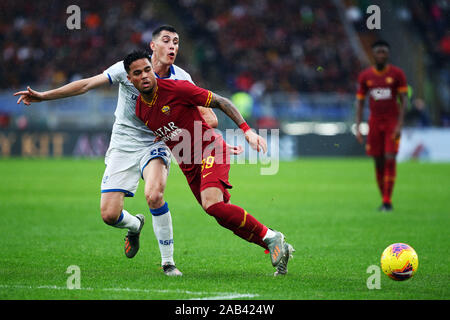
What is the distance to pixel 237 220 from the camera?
6449 millimetres

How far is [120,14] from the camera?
3189cm

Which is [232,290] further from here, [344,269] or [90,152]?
[90,152]

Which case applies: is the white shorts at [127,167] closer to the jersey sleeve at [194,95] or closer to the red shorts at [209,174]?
the red shorts at [209,174]

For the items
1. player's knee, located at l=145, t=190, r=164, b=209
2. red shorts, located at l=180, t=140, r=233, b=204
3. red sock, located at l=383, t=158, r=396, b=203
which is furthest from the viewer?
red sock, located at l=383, t=158, r=396, b=203

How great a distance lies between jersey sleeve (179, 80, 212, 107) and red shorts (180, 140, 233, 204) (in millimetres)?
494

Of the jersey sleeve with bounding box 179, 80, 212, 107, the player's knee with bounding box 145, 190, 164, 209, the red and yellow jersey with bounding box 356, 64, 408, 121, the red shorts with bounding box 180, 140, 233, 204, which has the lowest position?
the player's knee with bounding box 145, 190, 164, 209

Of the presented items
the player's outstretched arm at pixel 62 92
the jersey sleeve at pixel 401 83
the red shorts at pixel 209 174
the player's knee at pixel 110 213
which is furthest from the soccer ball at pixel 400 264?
the jersey sleeve at pixel 401 83

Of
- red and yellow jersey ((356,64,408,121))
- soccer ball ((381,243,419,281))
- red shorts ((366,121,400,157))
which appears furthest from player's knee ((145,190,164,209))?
red and yellow jersey ((356,64,408,121))

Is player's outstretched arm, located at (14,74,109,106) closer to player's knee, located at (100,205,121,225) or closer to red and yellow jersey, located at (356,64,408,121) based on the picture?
player's knee, located at (100,205,121,225)

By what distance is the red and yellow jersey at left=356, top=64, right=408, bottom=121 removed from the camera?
1230 centimetres

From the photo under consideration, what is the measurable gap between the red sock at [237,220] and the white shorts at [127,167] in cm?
88

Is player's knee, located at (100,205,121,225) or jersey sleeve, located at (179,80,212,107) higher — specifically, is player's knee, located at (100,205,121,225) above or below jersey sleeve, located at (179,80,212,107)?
below

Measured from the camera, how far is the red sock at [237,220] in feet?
21.1

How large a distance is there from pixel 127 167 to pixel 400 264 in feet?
8.91
